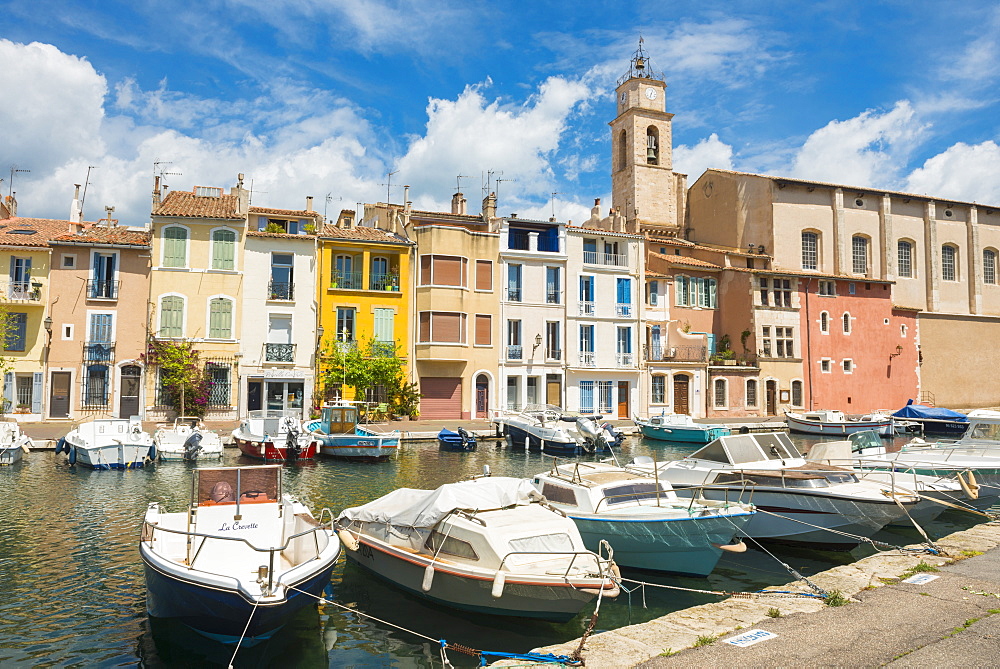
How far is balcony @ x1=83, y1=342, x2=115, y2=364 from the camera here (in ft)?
124

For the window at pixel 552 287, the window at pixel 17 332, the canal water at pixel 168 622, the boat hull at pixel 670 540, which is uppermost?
the window at pixel 552 287

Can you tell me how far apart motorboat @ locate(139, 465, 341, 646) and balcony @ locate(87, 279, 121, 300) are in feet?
97.9

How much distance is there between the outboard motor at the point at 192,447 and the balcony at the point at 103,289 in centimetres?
1436

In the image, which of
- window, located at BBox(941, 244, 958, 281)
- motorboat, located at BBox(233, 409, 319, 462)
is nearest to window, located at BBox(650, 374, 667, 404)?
motorboat, located at BBox(233, 409, 319, 462)

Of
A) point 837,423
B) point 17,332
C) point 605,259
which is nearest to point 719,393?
point 837,423

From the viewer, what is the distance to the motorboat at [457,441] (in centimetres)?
3325

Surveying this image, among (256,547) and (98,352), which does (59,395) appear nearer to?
(98,352)

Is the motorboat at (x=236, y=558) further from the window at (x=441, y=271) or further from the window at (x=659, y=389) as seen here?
the window at (x=659, y=389)

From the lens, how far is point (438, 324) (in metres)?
42.3

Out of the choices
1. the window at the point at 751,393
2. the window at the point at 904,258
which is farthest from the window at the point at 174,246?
the window at the point at 904,258

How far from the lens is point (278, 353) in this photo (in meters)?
39.9

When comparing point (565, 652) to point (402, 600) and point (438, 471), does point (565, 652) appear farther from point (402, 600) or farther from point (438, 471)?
point (438, 471)

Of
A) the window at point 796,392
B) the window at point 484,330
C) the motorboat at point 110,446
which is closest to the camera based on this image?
the motorboat at point 110,446

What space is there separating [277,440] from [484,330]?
703 inches
